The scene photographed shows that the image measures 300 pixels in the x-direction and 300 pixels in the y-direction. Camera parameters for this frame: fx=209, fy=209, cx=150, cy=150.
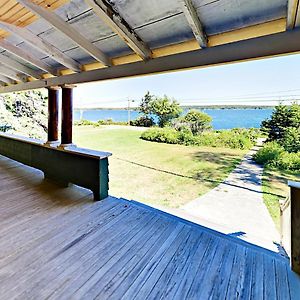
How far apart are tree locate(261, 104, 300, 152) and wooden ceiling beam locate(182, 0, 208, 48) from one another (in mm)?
6682

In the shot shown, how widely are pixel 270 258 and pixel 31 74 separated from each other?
441 centimetres

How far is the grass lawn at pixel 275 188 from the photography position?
14.9 ft

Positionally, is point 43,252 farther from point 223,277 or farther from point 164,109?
point 164,109

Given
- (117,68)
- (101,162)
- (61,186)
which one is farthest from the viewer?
(61,186)

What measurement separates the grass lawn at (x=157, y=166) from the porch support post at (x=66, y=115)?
2.26 metres

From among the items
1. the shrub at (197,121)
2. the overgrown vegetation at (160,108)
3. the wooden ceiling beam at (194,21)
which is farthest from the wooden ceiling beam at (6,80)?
the shrub at (197,121)

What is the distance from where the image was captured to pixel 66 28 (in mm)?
2193

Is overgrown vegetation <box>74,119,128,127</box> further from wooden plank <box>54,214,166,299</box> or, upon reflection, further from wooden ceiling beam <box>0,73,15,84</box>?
wooden plank <box>54,214,166,299</box>

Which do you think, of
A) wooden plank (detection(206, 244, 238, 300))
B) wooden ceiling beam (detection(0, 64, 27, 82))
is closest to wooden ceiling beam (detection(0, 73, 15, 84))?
wooden ceiling beam (detection(0, 64, 27, 82))

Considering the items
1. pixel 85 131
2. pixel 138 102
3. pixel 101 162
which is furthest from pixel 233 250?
pixel 138 102

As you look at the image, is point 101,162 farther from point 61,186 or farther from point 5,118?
point 5,118

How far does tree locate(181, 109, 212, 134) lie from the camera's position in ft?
31.9

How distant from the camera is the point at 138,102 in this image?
37.9 ft

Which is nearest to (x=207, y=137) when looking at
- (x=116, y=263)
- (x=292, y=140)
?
(x=292, y=140)
